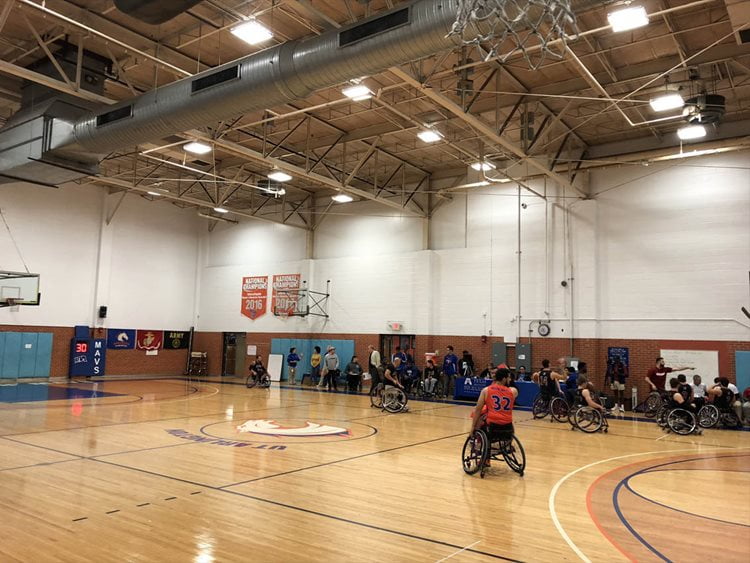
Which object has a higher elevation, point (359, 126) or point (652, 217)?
point (359, 126)

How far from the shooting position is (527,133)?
13.5m

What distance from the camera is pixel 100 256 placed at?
71.1 feet

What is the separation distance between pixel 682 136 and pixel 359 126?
7.92 meters

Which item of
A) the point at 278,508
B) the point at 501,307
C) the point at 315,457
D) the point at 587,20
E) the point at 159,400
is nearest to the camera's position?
the point at 278,508

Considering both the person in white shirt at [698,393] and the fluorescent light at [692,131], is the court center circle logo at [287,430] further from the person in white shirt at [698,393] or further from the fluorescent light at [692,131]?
the fluorescent light at [692,131]

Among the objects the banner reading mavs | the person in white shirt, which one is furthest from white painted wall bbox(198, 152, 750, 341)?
the banner reading mavs

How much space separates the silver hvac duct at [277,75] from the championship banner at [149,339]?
14501mm

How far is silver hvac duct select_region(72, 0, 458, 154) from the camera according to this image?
21.4ft

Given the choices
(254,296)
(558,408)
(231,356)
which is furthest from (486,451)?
(231,356)

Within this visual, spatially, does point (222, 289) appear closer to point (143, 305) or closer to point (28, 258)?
point (143, 305)

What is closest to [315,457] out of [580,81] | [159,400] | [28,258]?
[159,400]

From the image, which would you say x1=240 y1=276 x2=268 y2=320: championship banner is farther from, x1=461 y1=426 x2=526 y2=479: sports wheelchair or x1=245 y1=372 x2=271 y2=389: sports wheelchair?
x1=461 y1=426 x2=526 y2=479: sports wheelchair

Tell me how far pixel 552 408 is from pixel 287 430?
18.8 feet

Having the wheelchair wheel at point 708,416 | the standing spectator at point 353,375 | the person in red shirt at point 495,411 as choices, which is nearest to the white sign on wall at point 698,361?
the wheelchair wheel at point 708,416
